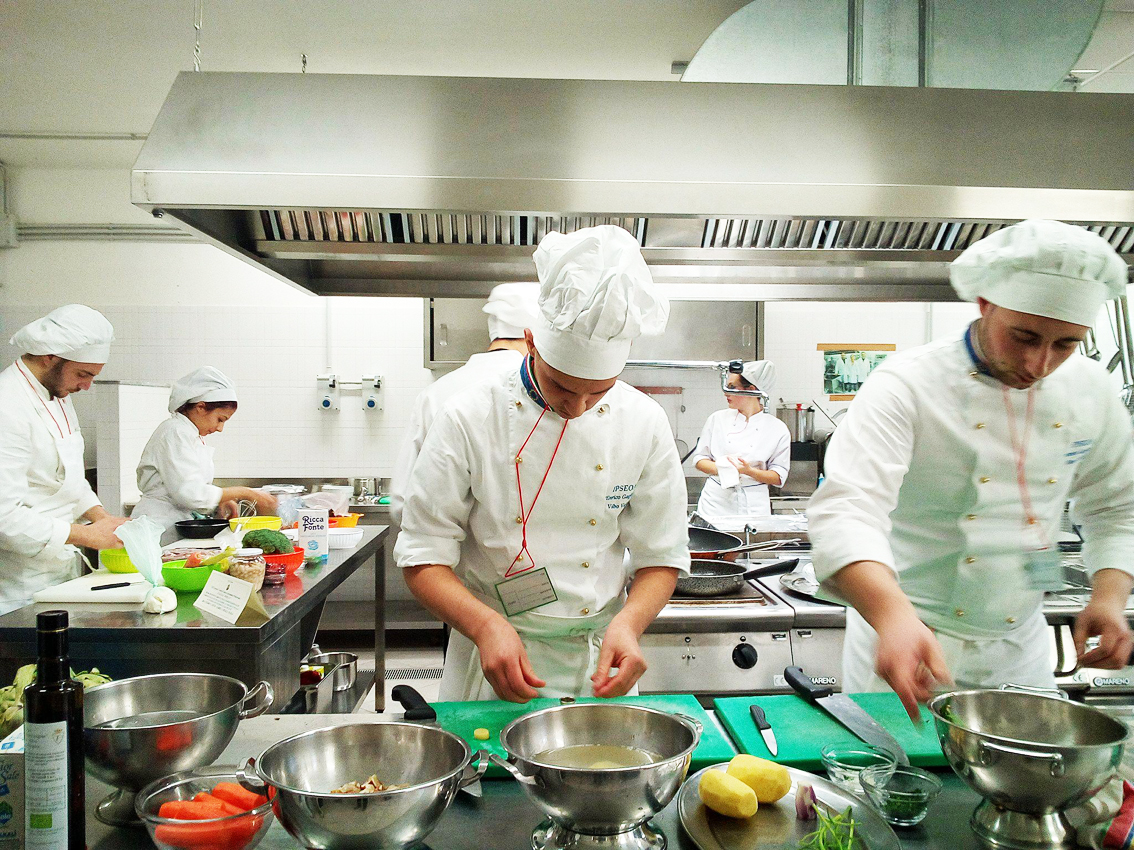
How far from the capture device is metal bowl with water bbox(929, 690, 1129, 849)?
1.00m

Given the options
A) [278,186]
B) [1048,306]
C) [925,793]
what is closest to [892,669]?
[925,793]

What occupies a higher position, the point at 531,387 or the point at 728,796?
the point at 531,387

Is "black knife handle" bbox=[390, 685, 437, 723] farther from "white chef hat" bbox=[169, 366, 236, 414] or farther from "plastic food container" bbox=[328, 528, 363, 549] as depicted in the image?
"white chef hat" bbox=[169, 366, 236, 414]

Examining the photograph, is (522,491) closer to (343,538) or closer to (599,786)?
(599,786)

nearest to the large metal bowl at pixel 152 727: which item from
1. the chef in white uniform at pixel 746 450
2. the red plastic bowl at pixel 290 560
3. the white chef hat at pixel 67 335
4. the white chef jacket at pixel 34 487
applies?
the red plastic bowl at pixel 290 560

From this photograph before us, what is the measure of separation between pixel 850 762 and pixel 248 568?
184cm

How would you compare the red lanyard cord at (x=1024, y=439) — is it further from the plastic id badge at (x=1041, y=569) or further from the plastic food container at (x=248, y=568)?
the plastic food container at (x=248, y=568)

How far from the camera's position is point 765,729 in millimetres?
1417

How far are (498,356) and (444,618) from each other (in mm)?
1210

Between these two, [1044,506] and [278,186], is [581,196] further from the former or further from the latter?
[1044,506]

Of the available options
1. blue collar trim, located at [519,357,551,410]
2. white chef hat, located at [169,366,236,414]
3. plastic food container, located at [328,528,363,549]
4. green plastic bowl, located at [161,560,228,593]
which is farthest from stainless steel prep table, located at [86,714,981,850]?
white chef hat, located at [169,366,236,414]

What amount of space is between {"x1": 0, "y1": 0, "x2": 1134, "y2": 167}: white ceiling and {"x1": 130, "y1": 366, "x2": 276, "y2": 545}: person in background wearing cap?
178cm

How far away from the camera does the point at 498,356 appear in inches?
105

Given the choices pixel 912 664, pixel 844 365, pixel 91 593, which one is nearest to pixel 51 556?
pixel 91 593
